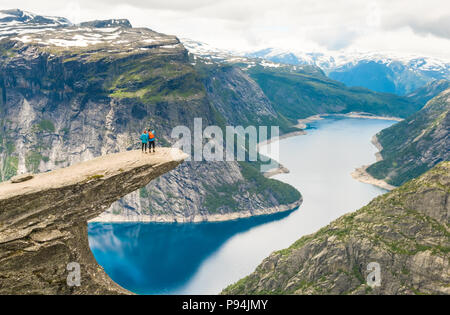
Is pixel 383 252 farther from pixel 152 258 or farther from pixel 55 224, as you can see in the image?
pixel 152 258

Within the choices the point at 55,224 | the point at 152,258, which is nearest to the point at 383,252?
the point at 55,224

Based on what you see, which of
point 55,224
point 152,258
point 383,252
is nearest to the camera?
point 55,224

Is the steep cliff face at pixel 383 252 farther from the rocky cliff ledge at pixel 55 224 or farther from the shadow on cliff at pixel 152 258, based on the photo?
the shadow on cliff at pixel 152 258

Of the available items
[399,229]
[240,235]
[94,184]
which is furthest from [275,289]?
[240,235]

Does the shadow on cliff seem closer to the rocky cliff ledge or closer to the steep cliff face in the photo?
the steep cliff face

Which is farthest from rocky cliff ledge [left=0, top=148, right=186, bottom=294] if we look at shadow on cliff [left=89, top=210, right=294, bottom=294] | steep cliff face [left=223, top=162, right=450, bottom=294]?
shadow on cliff [left=89, top=210, right=294, bottom=294]

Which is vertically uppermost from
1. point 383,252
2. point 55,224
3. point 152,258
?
point 55,224
